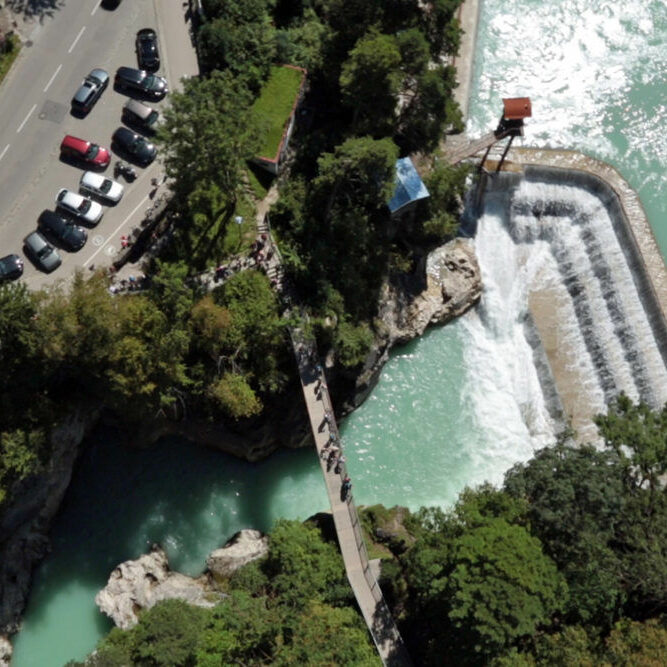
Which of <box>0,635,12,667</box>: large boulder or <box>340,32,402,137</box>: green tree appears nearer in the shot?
<box>340,32,402,137</box>: green tree

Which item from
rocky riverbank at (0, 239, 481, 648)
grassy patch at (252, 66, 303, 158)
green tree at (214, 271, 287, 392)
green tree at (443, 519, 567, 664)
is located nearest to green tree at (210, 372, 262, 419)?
green tree at (214, 271, 287, 392)

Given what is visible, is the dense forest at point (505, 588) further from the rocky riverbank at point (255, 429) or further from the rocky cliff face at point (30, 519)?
the rocky cliff face at point (30, 519)

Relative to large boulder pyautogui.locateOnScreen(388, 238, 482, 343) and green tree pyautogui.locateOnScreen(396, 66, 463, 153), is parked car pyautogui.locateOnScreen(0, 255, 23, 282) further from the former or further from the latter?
green tree pyautogui.locateOnScreen(396, 66, 463, 153)

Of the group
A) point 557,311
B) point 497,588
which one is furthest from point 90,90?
point 497,588

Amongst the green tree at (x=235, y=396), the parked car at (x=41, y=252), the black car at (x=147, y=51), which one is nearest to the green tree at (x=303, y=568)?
the green tree at (x=235, y=396)

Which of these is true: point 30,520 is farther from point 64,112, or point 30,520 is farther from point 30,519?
point 64,112

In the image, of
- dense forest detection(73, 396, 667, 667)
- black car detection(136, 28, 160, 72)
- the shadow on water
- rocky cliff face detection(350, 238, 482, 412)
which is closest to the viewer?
dense forest detection(73, 396, 667, 667)
